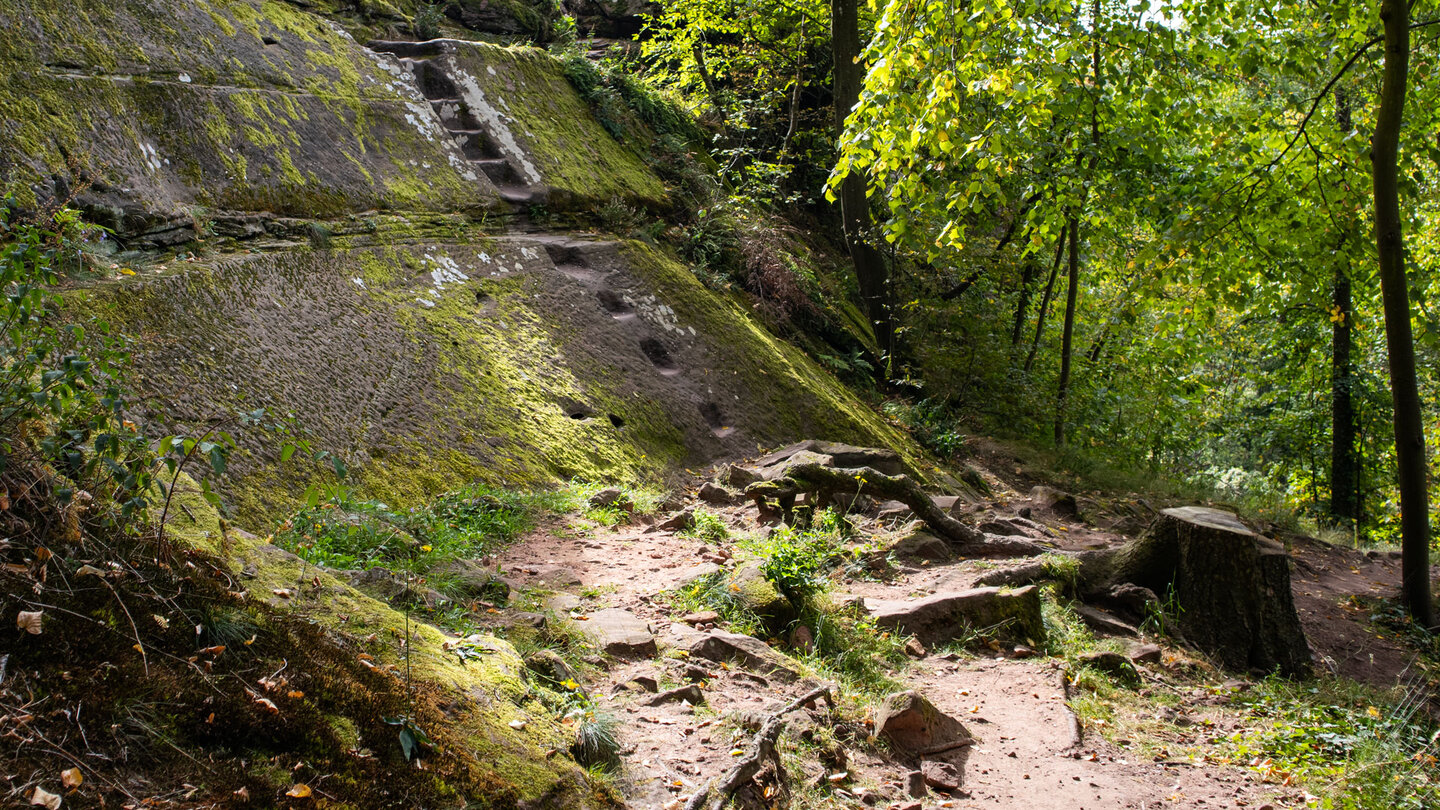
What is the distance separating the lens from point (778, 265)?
1070cm

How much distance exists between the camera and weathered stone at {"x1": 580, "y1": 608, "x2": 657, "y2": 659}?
3.84m

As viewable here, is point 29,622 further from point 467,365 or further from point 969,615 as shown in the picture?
point 467,365

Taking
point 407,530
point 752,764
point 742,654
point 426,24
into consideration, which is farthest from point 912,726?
point 426,24

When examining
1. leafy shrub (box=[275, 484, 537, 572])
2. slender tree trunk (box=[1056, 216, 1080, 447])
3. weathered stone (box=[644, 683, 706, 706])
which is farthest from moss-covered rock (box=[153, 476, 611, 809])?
slender tree trunk (box=[1056, 216, 1080, 447])

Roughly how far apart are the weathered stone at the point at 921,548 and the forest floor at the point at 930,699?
1.8 inches

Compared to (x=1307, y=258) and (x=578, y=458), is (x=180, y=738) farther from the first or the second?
(x=1307, y=258)

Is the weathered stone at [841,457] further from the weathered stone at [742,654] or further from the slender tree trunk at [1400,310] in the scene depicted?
the slender tree trunk at [1400,310]

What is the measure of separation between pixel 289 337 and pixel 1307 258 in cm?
841

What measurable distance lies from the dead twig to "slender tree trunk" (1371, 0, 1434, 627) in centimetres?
562

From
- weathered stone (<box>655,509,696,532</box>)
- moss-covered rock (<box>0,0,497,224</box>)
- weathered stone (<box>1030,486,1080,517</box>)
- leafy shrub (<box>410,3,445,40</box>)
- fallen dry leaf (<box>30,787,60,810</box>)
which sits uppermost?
leafy shrub (<box>410,3,445,40</box>)

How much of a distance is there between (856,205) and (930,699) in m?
8.60

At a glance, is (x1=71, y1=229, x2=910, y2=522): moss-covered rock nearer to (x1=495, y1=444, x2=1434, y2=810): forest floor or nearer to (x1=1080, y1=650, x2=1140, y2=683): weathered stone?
(x1=495, y1=444, x2=1434, y2=810): forest floor

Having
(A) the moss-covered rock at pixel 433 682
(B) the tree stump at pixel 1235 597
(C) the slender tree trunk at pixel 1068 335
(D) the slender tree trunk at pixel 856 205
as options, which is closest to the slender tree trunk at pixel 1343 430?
(C) the slender tree trunk at pixel 1068 335

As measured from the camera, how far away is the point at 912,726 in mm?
3688
